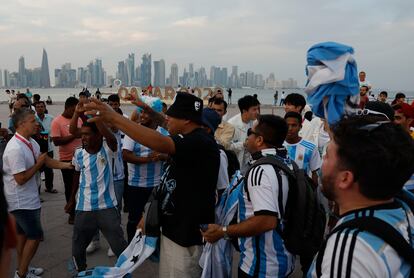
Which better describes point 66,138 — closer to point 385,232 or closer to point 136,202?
point 136,202

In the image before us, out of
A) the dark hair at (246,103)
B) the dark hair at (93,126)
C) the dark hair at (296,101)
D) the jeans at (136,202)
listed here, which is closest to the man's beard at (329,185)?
the dark hair at (93,126)

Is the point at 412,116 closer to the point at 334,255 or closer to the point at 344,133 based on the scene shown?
the point at 344,133

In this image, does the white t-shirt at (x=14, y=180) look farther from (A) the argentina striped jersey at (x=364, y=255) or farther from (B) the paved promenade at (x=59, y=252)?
(A) the argentina striped jersey at (x=364, y=255)

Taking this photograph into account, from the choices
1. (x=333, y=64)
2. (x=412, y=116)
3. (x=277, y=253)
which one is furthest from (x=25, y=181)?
(x=412, y=116)

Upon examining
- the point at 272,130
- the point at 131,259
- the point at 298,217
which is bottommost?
the point at 131,259

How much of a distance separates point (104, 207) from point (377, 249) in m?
3.13

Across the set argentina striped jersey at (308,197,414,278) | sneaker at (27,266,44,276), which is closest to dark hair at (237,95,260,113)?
sneaker at (27,266,44,276)

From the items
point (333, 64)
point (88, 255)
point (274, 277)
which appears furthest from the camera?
point (88, 255)

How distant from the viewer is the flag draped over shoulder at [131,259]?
2.67 meters

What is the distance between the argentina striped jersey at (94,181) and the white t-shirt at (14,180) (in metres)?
Result: 0.51

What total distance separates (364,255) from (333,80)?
1109 mm

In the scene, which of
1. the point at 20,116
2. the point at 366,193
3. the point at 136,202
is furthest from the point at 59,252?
the point at 366,193

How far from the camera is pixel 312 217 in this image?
2596 millimetres

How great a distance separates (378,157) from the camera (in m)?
1.33
